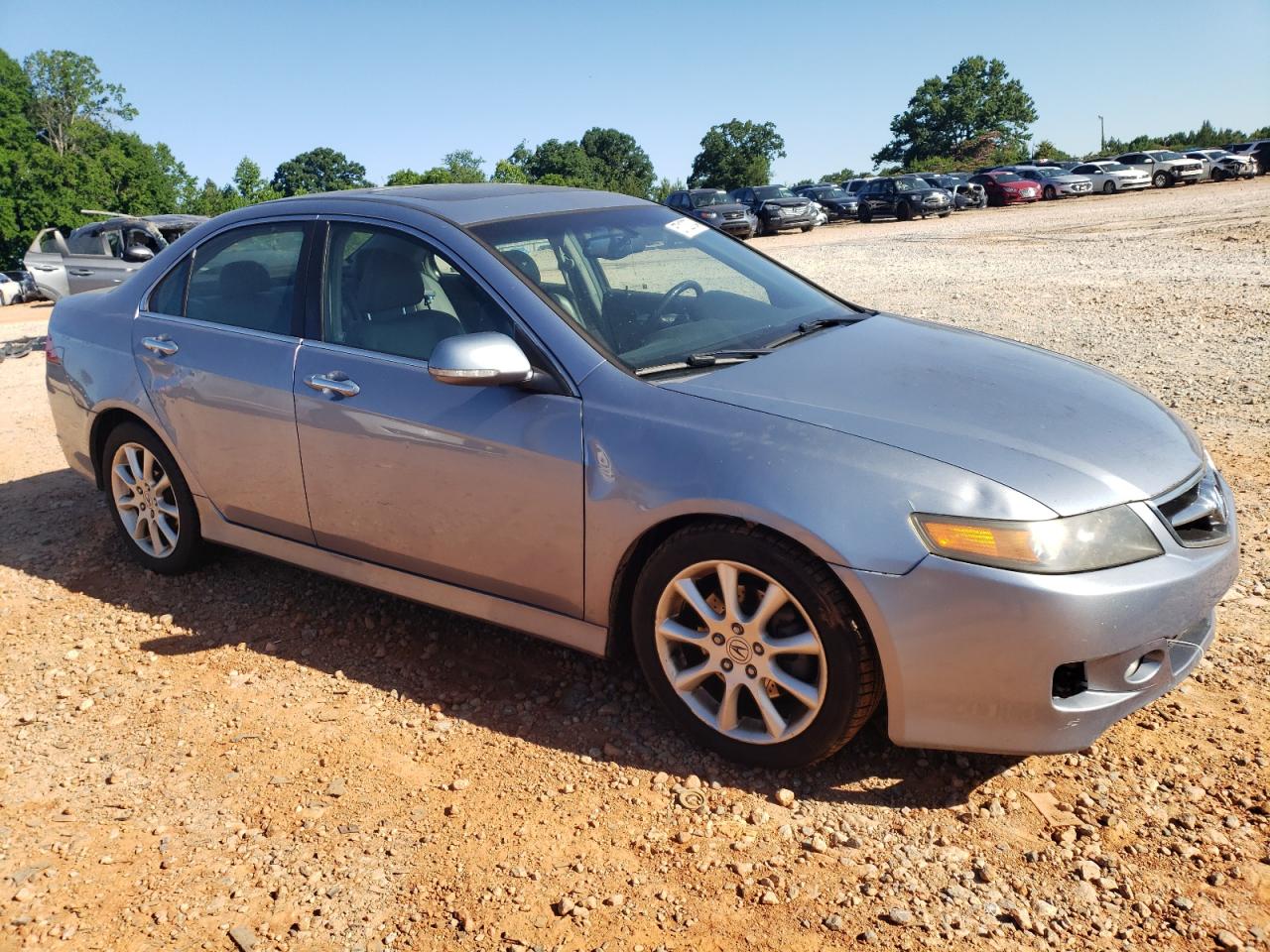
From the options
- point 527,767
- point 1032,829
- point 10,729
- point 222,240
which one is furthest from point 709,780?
point 222,240

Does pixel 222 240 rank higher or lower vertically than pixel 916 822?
higher

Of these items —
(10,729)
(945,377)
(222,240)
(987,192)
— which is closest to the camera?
(945,377)

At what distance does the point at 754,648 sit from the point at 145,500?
324 centimetres

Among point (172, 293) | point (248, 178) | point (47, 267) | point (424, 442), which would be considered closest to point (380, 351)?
point (424, 442)

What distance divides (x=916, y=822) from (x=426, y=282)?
244 centimetres

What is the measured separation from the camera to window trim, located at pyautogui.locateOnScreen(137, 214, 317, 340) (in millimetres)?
4066

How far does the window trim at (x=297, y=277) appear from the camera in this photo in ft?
13.3

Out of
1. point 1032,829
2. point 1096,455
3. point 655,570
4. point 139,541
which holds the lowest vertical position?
point 1032,829

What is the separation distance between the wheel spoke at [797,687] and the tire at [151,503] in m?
2.92

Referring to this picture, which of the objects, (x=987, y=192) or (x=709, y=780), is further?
(x=987, y=192)

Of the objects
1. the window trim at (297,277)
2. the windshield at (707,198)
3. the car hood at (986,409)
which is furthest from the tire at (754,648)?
the windshield at (707,198)

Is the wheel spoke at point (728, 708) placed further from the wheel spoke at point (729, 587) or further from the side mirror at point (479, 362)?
the side mirror at point (479, 362)

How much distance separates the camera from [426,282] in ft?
12.4

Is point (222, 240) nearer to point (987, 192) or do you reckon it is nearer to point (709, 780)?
point (709, 780)
